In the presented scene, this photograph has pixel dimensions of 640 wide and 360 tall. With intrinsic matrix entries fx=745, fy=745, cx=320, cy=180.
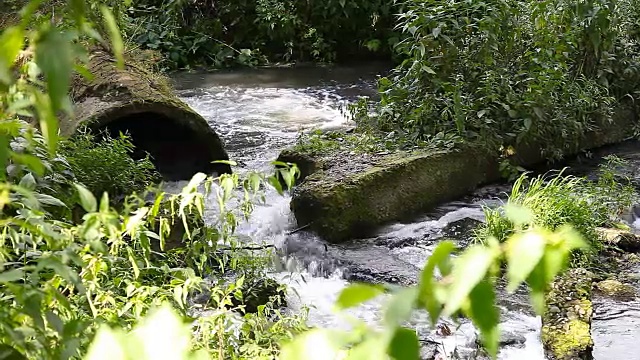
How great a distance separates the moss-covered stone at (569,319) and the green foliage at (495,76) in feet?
6.61

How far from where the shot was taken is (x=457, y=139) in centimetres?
577

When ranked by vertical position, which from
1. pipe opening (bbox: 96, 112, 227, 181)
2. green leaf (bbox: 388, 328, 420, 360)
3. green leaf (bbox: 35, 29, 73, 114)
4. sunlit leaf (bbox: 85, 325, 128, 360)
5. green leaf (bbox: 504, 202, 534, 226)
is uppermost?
green leaf (bbox: 35, 29, 73, 114)

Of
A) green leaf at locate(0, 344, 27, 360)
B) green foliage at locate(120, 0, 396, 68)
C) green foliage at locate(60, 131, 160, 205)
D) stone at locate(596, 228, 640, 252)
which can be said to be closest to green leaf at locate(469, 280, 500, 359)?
green leaf at locate(0, 344, 27, 360)

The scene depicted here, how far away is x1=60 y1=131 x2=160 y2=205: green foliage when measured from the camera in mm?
4070

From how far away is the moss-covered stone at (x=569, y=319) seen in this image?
137 inches

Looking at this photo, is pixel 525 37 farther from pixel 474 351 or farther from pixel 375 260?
pixel 474 351

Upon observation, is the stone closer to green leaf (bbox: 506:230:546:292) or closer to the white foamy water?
the white foamy water

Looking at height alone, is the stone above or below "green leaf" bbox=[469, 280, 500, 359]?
below

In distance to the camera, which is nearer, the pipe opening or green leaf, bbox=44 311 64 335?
green leaf, bbox=44 311 64 335

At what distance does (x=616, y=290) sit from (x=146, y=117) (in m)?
3.60

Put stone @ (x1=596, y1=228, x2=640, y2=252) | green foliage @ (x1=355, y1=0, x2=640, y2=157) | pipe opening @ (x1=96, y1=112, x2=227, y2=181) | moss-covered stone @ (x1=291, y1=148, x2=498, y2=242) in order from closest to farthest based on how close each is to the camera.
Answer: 1. stone @ (x1=596, y1=228, x2=640, y2=252)
2. moss-covered stone @ (x1=291, y1=148, x2=498, y2=242)
3. pipe opening @ (x1=96, y1=112, x2=227, y2=181)
4. green foliage @ (x1=355, y1=0, x2=640, y2=157)

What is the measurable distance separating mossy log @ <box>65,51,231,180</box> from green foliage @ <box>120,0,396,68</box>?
16.4 feet

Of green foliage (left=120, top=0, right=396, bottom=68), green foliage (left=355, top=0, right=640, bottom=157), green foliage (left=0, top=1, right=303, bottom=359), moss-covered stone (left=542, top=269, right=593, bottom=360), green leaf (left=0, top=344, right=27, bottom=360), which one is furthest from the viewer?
green foliage (left=120, top=0, right=396, bottom=68)

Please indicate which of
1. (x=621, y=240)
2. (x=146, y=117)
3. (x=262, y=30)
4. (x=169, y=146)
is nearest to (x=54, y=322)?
(x=621, y=240)
